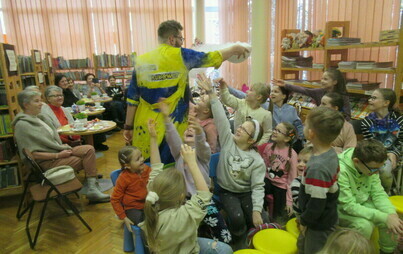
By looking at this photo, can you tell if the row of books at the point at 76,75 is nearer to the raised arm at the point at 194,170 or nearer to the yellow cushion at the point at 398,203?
the raised arm at the point at 194,170

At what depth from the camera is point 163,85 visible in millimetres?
1992

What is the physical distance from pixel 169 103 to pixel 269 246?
1100 millimetres

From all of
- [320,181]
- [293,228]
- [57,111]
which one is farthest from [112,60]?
[320,181]

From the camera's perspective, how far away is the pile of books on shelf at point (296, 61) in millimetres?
4539

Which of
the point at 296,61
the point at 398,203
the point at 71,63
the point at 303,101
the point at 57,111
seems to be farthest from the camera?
the point at 71,63

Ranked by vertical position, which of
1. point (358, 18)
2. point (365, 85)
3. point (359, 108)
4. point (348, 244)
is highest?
point (358, 18)

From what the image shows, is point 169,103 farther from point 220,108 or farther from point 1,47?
point 1,47

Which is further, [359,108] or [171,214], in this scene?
[359,108]

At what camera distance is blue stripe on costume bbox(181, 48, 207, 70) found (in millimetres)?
1961

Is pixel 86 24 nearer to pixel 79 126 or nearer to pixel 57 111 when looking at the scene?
pixel 57 111

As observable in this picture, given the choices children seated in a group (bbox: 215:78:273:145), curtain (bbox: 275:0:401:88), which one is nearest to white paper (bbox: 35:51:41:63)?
children seated in a group (bbox: 215:78:273:145)

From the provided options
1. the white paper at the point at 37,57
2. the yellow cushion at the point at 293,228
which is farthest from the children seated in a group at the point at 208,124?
the white paper at the point at 37,57

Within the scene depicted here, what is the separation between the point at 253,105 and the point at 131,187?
1.47 metres

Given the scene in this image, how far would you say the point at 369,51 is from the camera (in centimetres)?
379
